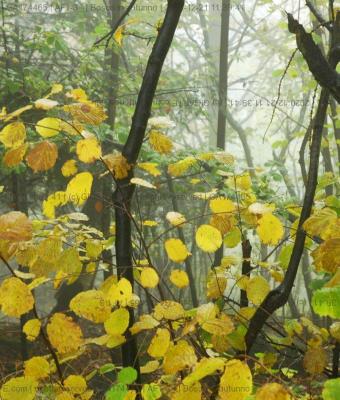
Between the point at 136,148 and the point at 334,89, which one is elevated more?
the point at 334,89

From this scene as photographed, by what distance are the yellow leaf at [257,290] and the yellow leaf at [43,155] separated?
0.80 metres

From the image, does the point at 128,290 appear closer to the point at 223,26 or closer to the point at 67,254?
the point at 67,254

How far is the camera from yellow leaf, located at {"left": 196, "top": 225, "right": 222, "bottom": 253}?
139cm

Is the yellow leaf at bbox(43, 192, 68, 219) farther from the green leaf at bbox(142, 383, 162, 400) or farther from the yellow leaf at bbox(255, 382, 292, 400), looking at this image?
the yellow leaf at bbox(255, 382, 292, 400)

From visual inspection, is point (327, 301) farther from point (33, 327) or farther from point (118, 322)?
point (33, 327)

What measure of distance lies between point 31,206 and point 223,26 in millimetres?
3852

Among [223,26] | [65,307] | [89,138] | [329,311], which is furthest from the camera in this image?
[65,307]

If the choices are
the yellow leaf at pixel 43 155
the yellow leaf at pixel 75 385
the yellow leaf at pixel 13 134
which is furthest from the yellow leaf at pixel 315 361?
the yellow leaf at pixel 13 134

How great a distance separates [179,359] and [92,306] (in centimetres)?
34

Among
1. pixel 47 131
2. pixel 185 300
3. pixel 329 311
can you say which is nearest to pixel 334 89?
pixel 329 311

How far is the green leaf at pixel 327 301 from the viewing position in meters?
0.85

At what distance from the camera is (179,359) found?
3.63 ft

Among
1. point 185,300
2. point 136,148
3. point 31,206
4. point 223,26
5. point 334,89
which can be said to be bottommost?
point 185,300

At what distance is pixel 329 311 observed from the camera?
87 centimetres
